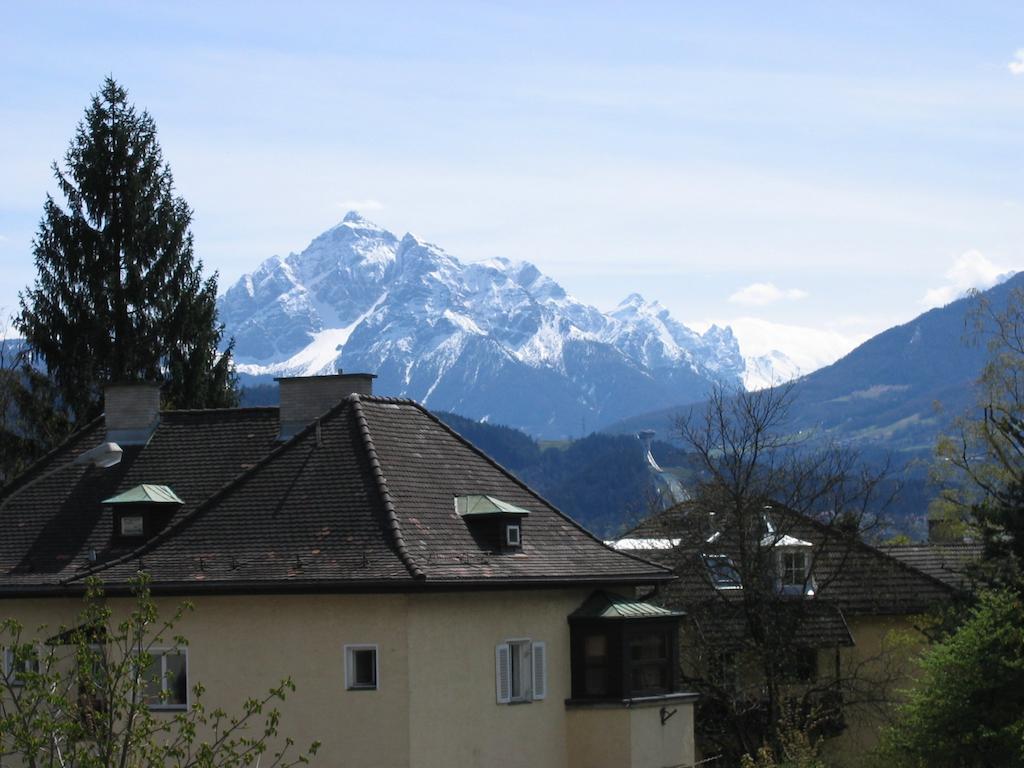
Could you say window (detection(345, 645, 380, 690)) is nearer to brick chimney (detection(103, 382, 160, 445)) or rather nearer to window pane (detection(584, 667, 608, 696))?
window pane (detection(584, 667, 608, 696))

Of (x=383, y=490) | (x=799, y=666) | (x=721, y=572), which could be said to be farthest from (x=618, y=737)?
(x=799, y=666)

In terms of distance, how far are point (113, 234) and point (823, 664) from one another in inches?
983

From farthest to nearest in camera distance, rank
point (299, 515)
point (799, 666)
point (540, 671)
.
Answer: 1. point (799, 666)
2. point (540, 671)
3. point (299, 515)

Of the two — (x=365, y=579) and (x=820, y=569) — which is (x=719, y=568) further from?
(x=365, y=579)

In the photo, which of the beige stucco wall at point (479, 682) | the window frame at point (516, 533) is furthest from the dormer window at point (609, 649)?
the window frame at point (516, 533)

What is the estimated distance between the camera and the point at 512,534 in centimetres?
3444

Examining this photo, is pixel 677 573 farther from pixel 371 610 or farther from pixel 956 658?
pixel 371 610

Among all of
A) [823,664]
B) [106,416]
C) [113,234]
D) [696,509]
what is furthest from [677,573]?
[113,234]

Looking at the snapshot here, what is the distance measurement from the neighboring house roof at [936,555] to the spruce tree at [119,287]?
70.3 feet

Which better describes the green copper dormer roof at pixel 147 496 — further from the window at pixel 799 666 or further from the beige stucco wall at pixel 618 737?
the window at pixel 799 666

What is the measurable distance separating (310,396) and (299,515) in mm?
4770

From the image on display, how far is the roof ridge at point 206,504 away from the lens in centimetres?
3338

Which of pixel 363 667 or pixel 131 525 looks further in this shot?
pixel 131 525

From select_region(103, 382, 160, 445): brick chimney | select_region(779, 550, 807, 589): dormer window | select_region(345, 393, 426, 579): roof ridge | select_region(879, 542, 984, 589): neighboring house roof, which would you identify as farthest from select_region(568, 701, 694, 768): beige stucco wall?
select_region(879, 542, 984, 589): neighboring house roof
